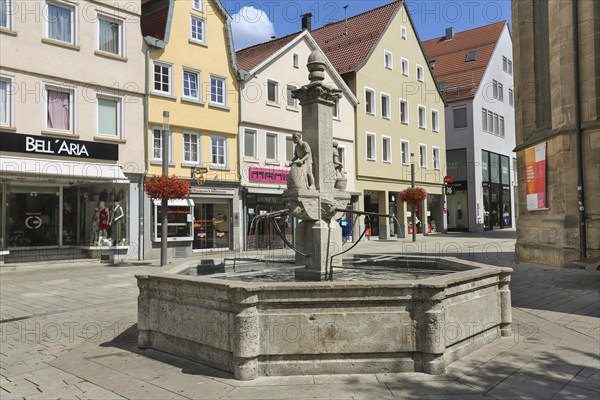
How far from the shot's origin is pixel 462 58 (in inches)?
1732

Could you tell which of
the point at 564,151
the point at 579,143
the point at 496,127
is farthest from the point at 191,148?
the point at 496,127

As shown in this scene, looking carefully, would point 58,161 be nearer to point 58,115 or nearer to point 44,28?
point 58,115

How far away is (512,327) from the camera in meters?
7.06

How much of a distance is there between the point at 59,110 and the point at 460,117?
30.8m

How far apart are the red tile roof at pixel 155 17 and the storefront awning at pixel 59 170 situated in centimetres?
639

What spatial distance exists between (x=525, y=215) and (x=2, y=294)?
1472 cm

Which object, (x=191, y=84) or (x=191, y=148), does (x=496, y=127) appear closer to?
(x=191, y=84)

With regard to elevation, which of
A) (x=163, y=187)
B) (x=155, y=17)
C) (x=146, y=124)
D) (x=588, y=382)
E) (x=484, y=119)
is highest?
(x=155, y=17)

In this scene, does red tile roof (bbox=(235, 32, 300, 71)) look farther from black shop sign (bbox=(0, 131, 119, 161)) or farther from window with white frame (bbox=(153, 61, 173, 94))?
black shop sign (bbox=(0, 131, 119, 161))

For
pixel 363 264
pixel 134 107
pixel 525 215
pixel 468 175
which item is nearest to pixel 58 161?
pixel 134 107

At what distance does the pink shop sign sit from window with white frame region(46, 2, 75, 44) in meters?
9.54

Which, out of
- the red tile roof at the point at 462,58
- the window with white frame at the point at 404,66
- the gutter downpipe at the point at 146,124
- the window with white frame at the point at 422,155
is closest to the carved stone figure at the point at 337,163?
the gutter downpipe at the point at 146,124

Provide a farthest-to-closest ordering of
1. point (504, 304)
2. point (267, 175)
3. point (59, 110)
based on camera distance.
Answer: point (267, 175) → point (59, 110) → point (504, 304)

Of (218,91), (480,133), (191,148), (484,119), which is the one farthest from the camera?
(484,119)
